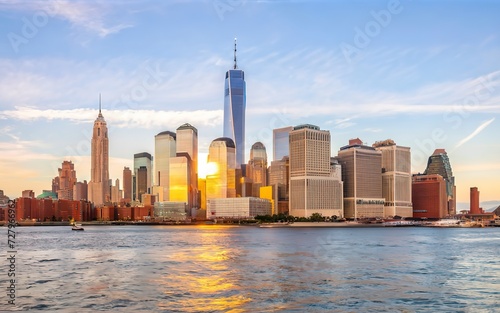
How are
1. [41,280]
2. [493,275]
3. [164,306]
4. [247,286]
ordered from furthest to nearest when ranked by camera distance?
[493,275] < [41,280] < [247,286] < [164,306]

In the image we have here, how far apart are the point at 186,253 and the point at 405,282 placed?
1974 inches

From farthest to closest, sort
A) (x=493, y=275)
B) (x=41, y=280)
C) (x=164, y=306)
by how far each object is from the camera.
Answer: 1. (x=493, y=275)
2. (x=41, y=280)
3. (x=164, y=306)

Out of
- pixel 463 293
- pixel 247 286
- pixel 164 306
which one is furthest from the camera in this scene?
pixel 247 286

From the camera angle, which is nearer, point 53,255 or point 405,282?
point 405,282

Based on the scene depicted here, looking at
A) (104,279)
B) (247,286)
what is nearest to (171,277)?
(104,279)

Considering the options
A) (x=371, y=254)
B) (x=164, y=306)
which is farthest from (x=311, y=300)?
(x=371, y=254)

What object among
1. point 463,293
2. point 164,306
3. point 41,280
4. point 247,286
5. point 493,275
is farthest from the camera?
point 493,275

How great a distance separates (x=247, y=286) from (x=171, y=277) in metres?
11.6

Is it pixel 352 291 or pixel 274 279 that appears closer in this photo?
pixel 352 291

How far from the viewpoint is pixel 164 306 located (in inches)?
1901

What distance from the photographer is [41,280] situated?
63281 millimetres

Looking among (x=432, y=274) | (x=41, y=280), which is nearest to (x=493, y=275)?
(x=432, y=274)

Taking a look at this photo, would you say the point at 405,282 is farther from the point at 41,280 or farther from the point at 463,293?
the point at 41,280

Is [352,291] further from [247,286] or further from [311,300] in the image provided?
[247,286]
